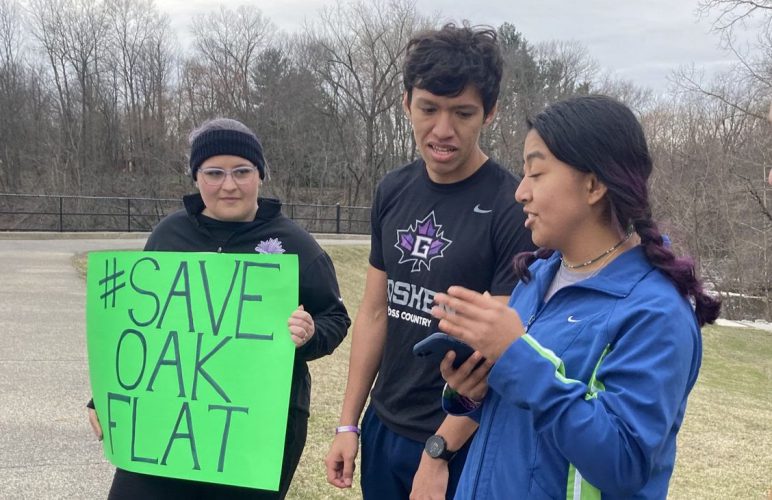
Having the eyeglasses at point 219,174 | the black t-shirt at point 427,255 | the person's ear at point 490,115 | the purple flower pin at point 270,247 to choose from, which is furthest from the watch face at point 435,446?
the eyeglasses at point 219,174

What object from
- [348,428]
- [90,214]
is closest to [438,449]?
[348,428]

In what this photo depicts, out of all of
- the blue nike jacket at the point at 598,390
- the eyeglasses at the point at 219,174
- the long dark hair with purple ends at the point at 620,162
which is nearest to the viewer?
the blue nike jacket at the point at 598,390

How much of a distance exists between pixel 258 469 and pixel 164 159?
1587 inches

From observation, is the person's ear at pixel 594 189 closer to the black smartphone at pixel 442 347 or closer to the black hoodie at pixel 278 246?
the black smartphone at pixel 442 347

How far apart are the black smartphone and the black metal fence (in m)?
23.5

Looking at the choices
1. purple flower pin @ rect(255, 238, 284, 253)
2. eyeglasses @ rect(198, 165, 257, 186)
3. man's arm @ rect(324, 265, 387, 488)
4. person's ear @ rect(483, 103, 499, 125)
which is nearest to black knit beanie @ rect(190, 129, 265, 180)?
eyeglasses @ rect(198, 165, 257, 186)

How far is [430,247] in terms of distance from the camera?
2182mm

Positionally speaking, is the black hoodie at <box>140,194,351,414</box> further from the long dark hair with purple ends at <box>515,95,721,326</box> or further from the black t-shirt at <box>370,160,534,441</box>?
the long dark hair with purple ends at <box>515,95,721,326</box>

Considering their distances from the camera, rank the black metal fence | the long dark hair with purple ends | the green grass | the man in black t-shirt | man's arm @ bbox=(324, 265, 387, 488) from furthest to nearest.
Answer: the black metal fence, the green grass, man's arm @ bbox=(324, 265, 387, 488), the man in black t-shirt, the long dark hair with purple ends

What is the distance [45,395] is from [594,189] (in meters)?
5.64

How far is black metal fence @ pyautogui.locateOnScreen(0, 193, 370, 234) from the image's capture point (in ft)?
79.7

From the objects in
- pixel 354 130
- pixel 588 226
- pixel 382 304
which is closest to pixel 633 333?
pixel 588 226

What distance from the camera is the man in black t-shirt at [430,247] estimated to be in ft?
6.83

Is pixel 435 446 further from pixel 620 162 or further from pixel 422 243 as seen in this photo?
pixel 620 162
